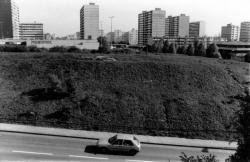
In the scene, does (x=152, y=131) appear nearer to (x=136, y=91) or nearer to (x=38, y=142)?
(x=136, y=91)

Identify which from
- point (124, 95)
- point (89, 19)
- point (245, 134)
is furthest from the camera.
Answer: point (89, 19)

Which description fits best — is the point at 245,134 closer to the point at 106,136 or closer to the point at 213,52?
the point at 106,136

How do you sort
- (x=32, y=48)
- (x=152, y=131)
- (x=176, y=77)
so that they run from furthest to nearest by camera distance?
1. (x=32, y=48)
2. (x=176, y=77)
3. (x=152, y=131)

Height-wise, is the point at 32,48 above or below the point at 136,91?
above

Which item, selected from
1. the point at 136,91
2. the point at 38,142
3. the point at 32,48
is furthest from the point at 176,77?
the point at 32,48

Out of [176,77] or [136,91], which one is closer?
[136,91]

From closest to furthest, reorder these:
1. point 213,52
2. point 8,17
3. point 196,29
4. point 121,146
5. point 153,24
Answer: point 121,146 < point 213,52 < point 8,17 < point 153,24 < point 196,29

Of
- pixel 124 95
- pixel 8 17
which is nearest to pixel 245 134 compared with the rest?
pixel 124 95
